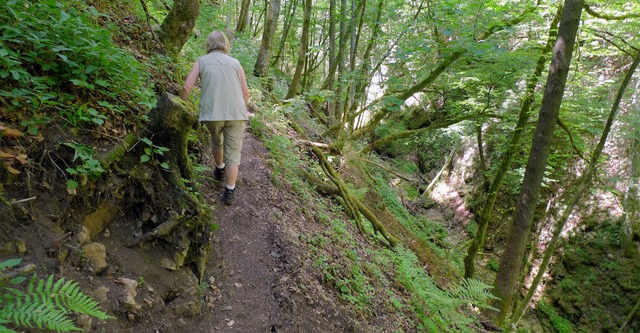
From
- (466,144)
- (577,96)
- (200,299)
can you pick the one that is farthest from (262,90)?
(466,144)

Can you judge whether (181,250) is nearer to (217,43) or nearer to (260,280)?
(260,280)

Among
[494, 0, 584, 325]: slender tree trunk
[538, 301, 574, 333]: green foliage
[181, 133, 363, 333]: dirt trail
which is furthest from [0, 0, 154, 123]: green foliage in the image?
[538, 301, 574, 333]: green foliage

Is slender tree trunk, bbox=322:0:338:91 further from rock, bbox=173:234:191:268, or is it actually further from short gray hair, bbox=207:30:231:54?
rock, bbox=173:234:191:268

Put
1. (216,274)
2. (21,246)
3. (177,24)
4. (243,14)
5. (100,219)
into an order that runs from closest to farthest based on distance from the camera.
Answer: (21,246) < (100,219) < (216,274) < (177,24) < (243,14)

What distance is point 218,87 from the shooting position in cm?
389

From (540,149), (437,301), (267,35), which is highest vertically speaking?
(267,35)

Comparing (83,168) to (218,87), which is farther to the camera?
(218,87)

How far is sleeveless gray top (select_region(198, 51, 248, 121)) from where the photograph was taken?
3881mm

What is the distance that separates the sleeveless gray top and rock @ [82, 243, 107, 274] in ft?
6.21

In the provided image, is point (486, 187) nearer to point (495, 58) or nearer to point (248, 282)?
point (495, 58)

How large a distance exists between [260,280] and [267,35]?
7.11 metres

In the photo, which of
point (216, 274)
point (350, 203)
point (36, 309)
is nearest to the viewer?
point (36, 309)

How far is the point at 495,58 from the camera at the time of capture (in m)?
6.84

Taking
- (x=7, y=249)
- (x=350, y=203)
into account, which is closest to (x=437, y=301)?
(x=350, y=203)
